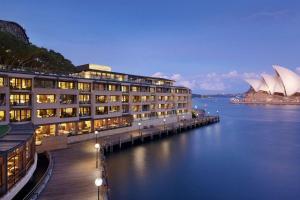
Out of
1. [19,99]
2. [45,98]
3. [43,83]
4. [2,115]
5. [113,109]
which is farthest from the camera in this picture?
[113,109]

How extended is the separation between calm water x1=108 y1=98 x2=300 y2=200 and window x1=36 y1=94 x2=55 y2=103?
13000 millimetres

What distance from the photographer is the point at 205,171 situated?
41.3m

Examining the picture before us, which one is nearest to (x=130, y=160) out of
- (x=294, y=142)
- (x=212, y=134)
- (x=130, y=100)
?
(x=130, y=100)

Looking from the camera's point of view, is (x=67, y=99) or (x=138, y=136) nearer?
(x=67, y=99)

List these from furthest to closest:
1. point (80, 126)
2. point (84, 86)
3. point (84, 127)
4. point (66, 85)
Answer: point (84, 86) < point (84, 127) < point (80, 126) < point (66, 85)

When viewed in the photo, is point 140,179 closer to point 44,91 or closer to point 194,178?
point 194,178

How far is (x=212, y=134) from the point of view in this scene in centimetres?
7794

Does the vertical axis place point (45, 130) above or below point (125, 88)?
below

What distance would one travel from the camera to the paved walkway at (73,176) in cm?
2230

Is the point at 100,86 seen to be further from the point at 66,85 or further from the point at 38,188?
the point at 38,188

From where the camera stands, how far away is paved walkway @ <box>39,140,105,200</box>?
2230 cm

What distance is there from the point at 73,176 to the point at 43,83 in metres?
21.5

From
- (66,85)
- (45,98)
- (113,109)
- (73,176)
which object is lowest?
(73,176)

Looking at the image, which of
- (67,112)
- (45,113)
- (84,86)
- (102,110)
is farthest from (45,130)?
(102,110)
